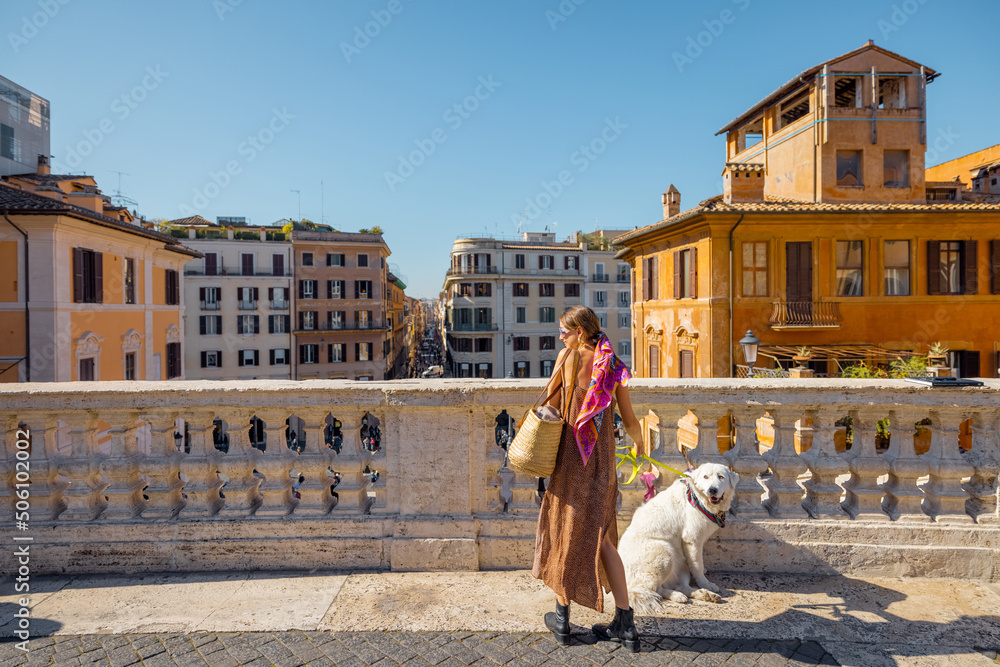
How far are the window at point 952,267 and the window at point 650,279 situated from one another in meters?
9.98

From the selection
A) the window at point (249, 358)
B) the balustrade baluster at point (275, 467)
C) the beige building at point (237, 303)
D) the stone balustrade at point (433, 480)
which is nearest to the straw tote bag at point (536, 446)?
the stone balustrade at point (433, 480)

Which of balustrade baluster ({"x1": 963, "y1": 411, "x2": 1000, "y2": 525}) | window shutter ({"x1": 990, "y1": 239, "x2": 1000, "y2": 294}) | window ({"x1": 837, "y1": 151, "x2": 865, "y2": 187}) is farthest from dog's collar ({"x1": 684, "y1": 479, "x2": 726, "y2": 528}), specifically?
window ({"x1": 837, "y1": 151, "x2": 865, "y2": 187})

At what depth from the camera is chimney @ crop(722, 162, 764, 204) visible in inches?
878

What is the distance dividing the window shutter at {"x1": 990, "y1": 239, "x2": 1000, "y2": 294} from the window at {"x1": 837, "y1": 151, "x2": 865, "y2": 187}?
515 cm

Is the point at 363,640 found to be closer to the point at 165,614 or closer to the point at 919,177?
the point at 165,614

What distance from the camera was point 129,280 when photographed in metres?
27.3

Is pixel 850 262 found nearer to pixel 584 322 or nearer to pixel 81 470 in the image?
pixel 584 322

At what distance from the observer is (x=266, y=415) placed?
12.7 ft

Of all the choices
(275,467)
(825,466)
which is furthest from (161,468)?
(825,466)

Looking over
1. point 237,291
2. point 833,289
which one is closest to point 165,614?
point 833,289

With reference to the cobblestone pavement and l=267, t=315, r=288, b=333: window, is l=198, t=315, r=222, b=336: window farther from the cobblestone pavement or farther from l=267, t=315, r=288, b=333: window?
the cobblestone pavement

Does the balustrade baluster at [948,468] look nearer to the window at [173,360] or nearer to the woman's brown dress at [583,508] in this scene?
the woman's brown dress at [583,508]

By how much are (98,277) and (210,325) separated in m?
23.8

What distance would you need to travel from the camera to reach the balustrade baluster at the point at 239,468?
12.7 feet
